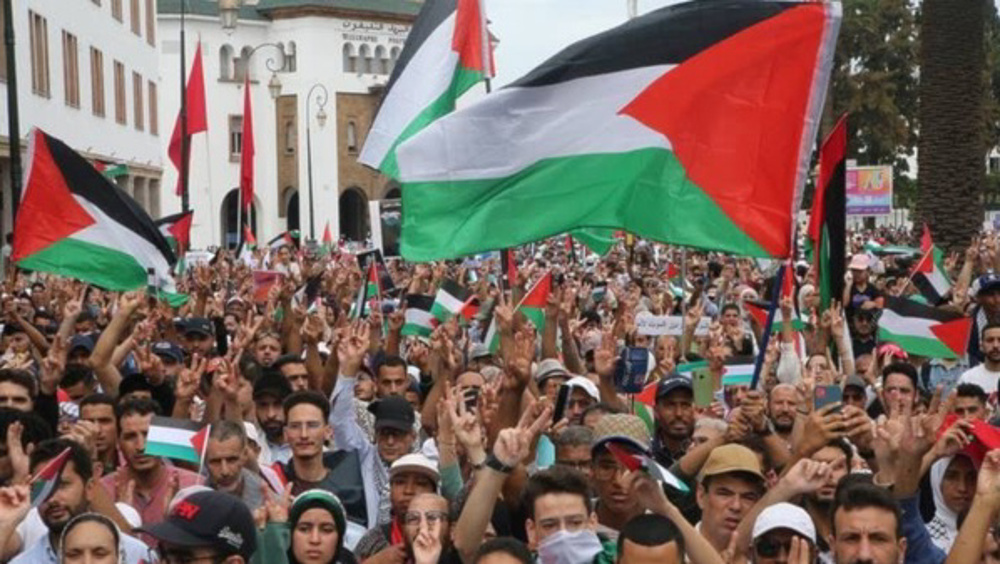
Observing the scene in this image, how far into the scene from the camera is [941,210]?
906 inches

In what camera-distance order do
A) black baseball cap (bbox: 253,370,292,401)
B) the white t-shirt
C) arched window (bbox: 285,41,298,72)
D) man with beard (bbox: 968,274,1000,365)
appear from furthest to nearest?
arched window (bbox: 285,41,298,72)
man with beard (bbox: 968,274,1000,365)
the white t-shirt
black baseball cap (bbox: 253,370,292,401)

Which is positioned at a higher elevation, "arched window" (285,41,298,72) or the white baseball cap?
"arched window" (285,41,298,72)

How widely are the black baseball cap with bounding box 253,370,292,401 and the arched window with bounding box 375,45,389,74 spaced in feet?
263

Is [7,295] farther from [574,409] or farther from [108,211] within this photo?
[574,409]

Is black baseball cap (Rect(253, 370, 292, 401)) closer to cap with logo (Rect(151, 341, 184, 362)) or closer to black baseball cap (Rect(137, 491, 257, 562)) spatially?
cap with logo (Rect(151, 341, 184, 362))

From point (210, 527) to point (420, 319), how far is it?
784 cm

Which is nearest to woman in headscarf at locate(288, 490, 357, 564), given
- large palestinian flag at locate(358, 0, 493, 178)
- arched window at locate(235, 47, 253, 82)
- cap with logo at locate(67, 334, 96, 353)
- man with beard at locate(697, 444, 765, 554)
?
man with beard at locate(697, 444, 765, 554)

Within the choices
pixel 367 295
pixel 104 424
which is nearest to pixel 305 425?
pixel 104 424

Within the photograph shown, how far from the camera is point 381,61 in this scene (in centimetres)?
8994

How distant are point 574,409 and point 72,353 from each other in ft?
13.2

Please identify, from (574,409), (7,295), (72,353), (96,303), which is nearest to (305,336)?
(72,353)

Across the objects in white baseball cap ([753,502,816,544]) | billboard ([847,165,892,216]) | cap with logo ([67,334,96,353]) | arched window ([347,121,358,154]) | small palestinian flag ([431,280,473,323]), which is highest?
arched window ([347,121,358,154])

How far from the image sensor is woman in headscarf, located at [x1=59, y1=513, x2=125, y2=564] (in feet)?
20.2

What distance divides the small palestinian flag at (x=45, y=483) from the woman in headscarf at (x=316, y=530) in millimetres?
933
